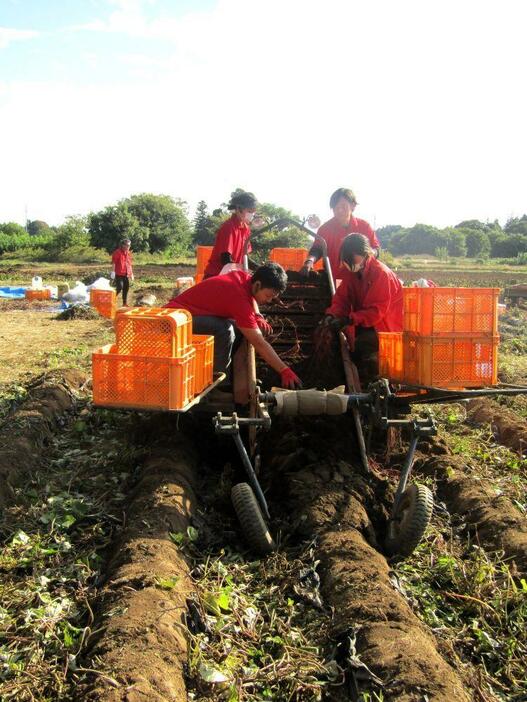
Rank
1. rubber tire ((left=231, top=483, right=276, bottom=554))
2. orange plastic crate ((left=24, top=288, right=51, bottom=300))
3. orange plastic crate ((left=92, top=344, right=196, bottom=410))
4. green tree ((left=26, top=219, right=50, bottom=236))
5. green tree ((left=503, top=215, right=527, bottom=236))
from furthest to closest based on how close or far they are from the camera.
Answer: green tree ((left=26, top=219, right=50, bottom=236)), green tree ((left=503, top=215, right=527, bottom=236)), orange plastic crate ((left=24, top=288, right=51, bottom=300)), orange plastic crate ((left=92, top=344, right=196, bottom=410)), rubber tire ((left=231, top=483, right=276, bottom=554))

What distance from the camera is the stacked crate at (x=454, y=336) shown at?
455 cm

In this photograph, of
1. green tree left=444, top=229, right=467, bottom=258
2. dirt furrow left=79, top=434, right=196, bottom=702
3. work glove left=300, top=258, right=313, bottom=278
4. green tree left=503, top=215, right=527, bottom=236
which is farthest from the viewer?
green tree left=503, top=215, right=527, bottom=236

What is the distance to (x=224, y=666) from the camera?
2775 mm

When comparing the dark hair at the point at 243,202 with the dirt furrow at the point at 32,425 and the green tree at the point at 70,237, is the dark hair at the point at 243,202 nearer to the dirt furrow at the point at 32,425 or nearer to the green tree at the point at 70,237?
the dirt furrow at the point at 32,425

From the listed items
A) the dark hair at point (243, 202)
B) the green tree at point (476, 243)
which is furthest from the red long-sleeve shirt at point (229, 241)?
the green tree at point (476, 243)

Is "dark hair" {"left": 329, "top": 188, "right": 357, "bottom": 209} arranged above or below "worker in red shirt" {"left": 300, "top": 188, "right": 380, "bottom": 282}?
above

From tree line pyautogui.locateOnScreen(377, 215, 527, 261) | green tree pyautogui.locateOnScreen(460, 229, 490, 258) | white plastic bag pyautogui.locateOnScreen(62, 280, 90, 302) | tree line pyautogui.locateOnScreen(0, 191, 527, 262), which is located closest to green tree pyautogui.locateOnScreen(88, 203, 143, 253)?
tree line pyautogui.locateOnScreen(0, 191, 527, 262)

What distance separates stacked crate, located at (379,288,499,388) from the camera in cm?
455

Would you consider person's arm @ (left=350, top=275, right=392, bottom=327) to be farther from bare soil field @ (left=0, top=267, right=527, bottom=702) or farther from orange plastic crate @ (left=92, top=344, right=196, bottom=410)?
orange plastic crate @ (left=92, top=344, right=196, bottom=410)

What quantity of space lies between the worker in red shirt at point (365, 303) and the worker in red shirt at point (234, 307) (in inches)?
29.2

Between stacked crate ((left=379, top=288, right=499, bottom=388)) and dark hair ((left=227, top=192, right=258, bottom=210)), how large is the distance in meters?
2.62

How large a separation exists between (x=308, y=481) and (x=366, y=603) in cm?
137

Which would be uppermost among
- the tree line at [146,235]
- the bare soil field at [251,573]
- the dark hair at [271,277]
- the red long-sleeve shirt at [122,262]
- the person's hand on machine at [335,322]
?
the tree line at [146,235]

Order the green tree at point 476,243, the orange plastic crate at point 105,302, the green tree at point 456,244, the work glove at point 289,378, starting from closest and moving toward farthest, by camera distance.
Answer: the work glove at point 289,378 < the orange plastic crate at point 105,302 < the green tree at point 476,243 < the green tree at point 456,244
